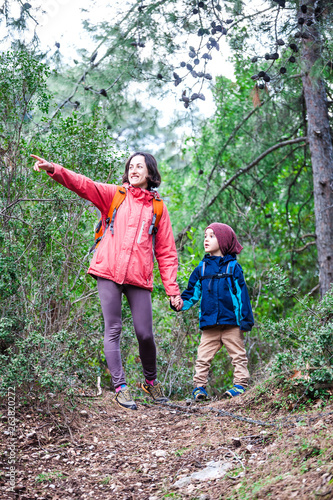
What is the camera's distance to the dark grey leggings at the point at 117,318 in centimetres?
356

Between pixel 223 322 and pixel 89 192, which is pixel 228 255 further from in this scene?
pixel 89 192

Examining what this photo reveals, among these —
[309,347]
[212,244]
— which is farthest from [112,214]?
[309,347]

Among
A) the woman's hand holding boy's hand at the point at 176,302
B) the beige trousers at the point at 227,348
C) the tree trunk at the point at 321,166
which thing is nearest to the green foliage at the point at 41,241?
the woman's hand holding boy's hand at the point at 176,302

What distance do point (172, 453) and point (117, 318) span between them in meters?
1.11

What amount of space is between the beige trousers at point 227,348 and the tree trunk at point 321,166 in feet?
5.47

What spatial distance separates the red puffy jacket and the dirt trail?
106 cm

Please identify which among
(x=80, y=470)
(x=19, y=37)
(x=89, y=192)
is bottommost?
(x=80, y=470)

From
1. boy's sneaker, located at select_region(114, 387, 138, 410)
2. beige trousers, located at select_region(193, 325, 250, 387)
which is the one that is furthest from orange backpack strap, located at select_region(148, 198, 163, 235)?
boy's sneaker, located at select_region(114, 387, 138, 410)

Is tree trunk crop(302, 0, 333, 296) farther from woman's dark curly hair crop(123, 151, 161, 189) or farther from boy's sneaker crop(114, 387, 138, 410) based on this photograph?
boy's sneaker crop(114, 387, 138, 410)

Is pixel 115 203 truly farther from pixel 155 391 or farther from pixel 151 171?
pixel 155 391

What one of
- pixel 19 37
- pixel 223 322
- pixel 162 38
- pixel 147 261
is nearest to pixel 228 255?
pixel 223 322

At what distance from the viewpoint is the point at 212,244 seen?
14.5ft

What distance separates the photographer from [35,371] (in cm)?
304

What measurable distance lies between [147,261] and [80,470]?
1.55 m
